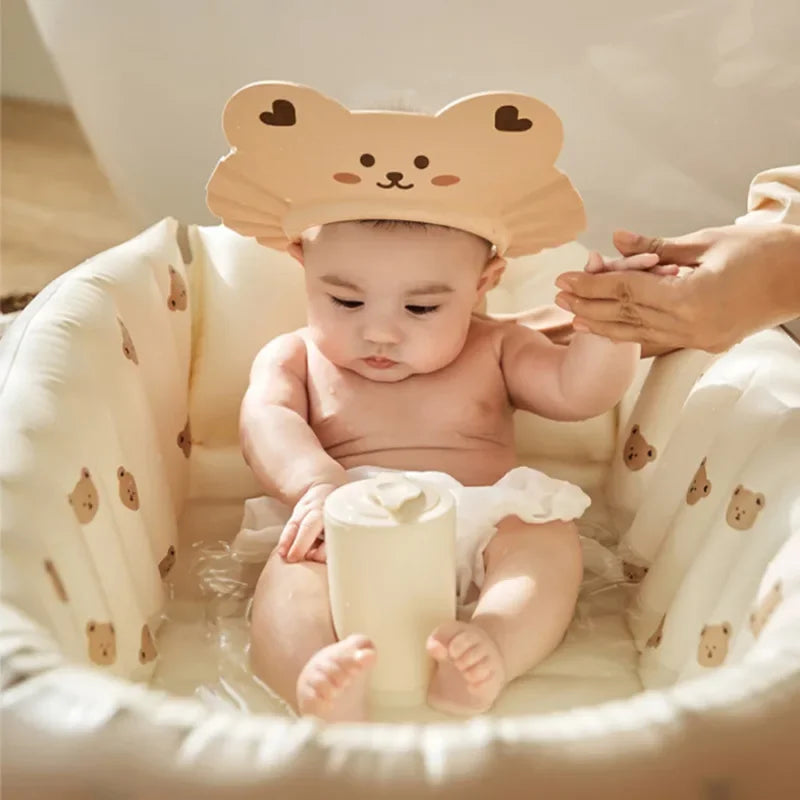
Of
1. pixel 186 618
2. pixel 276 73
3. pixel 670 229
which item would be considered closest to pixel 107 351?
pixel 186 618

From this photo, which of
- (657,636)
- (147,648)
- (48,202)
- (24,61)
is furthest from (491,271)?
(24,61)

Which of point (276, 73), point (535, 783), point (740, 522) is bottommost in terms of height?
point (740, 522)

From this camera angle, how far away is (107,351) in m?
1.04

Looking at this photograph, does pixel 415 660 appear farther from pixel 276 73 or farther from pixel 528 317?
pixel 276 73

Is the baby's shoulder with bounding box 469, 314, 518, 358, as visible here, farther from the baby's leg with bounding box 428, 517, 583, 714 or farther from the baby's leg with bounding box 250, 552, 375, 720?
the baby's leg with bounding box 250, 552, 375, 720

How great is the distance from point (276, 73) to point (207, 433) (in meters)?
0.65

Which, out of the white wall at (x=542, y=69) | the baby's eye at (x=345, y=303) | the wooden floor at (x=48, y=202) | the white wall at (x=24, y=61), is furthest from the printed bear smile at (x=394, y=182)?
the white wall at (x=24, y=61)

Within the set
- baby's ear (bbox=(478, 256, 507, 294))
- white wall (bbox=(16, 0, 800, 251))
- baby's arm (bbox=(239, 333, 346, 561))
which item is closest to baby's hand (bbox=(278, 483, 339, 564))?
baby's arm (bbox=(239, 333, 346, 561))

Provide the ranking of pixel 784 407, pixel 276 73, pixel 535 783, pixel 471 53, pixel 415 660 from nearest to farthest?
1. pixel 535 783
2. pixel 415 660
3. pixel 784 407
4. pixel 471 53
5. pixel 276 73

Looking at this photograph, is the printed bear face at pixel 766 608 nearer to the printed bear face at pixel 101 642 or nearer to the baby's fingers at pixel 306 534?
the baby's fingers at pixel 306 534

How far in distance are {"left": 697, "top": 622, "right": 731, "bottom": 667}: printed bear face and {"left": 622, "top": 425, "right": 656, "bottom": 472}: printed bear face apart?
345mm

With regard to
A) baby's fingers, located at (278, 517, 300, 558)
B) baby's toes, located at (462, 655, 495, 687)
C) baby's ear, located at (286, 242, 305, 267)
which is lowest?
baby's toes, located at (462, 655, 495, 687)

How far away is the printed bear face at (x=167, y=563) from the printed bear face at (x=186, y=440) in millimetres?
150

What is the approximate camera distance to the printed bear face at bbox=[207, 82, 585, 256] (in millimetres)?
947
